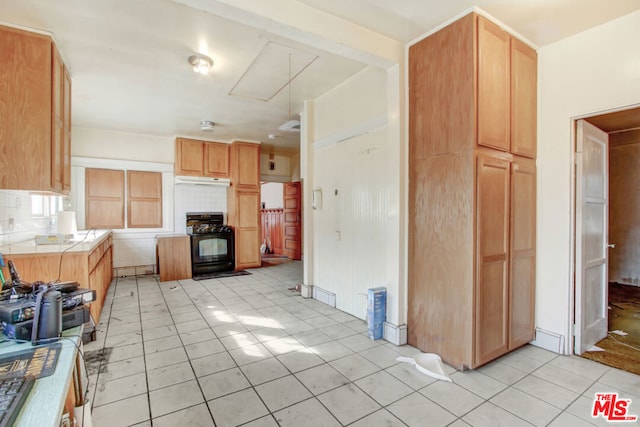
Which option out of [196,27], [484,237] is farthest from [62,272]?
[484,237]

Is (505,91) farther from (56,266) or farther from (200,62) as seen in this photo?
(56,266)

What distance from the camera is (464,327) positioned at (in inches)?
89.3

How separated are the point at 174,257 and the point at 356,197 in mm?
3745

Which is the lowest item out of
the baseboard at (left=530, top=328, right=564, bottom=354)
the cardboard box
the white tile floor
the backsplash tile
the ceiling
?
the white tile floor

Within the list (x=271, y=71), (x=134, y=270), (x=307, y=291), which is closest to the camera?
(x=271, y=71)

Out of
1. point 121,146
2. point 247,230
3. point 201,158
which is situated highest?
point 121,146

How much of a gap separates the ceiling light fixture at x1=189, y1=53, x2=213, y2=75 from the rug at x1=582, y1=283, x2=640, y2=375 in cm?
428

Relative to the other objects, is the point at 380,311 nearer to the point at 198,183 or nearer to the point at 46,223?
the point at 46,223

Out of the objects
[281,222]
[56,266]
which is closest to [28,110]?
[56,266]

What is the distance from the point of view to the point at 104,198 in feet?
17.8

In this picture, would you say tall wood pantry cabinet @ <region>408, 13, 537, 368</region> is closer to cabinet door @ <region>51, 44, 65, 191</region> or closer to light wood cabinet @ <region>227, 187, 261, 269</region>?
cabinet door @ <region>51, 44, 65, 191</region>

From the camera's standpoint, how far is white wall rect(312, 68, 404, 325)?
9.31ft

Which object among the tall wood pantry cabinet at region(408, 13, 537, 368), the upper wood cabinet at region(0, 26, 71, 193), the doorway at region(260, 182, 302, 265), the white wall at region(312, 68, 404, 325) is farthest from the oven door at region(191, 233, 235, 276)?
the tall wood pantry cabinet at region(408, 13, 537, 368)

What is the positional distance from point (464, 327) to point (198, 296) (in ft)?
11.6
